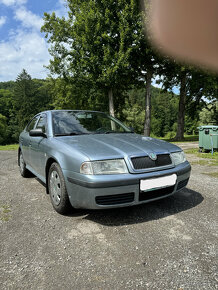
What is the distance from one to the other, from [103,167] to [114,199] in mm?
372

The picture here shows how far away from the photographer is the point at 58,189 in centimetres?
283

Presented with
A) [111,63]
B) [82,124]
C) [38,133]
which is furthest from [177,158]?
[111,63]

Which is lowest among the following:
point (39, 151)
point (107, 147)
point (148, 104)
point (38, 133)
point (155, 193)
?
point (155, 193)

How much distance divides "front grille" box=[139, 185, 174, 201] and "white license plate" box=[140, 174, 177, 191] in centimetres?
7

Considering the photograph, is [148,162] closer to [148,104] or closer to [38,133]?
[38,133]

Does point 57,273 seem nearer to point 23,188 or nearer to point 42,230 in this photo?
point 42,230

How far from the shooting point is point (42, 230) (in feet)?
7.97

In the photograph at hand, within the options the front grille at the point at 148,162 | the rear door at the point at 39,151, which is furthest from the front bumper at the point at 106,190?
the rear door at the point at 39,151

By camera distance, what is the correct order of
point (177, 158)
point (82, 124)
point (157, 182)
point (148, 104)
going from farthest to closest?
point (148, 104)
point (82, 124)
point (177, 158)
point (157, 182)

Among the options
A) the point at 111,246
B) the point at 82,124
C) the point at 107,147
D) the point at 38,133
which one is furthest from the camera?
the point at 82,124

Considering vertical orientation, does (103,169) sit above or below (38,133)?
below

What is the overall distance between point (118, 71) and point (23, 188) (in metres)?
11.8

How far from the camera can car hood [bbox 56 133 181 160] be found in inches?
98.4

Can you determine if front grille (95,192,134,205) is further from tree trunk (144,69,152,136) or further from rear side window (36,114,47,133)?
tree trunk (144,69,152,136)
